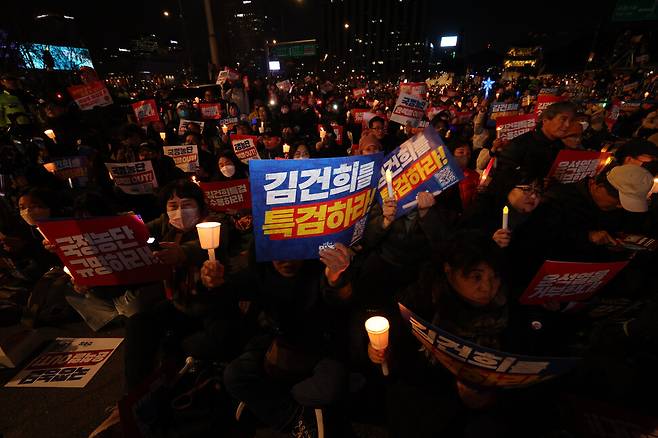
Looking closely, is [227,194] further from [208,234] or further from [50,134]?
[50,134]

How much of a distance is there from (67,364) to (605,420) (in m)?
5.19

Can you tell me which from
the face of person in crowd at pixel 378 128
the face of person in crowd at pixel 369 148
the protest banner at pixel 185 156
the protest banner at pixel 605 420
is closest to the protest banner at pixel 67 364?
the face of person in crowd at pixel 369 148

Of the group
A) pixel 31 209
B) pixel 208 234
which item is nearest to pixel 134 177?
pixel 31 209

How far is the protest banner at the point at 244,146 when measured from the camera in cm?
718

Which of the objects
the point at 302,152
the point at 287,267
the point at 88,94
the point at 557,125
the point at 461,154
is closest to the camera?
the point at 287,267

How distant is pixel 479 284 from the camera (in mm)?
2209

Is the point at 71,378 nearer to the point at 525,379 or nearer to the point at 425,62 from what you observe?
the point at 525,379

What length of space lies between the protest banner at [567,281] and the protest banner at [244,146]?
19.8 ft

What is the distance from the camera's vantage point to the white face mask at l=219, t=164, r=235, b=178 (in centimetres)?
604

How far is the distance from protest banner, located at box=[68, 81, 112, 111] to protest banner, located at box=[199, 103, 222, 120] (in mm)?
3574

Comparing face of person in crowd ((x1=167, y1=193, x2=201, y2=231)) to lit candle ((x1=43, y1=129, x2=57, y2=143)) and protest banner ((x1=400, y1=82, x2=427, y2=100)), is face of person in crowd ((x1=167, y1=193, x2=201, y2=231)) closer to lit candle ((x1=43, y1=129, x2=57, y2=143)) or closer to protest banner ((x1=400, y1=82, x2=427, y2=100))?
protest banner ((x1=400, y1=82, x2=427, y2=100))

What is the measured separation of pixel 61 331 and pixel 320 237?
420cm

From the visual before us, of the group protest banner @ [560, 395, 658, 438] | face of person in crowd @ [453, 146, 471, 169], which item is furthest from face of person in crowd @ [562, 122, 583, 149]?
protest banner @ [560, 395, 658, 438]

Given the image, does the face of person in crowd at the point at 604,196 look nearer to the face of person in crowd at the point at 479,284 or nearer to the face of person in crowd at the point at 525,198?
the face of person in crowd at the point at 525,198
